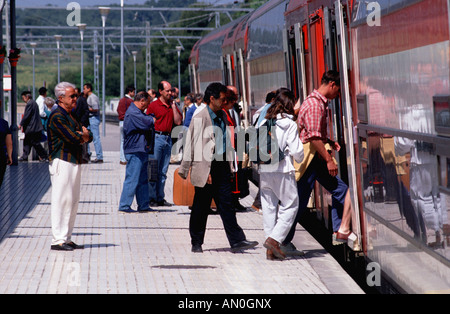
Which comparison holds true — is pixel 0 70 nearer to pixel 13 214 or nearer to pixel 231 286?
pixel 13 214

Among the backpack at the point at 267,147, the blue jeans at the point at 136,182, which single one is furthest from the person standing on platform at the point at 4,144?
the backpack at the point at 267,147

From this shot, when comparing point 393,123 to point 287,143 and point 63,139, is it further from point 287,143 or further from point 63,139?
point 63,139

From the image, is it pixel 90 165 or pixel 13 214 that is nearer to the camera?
pixel 13 214

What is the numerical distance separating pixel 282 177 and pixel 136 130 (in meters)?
4.33

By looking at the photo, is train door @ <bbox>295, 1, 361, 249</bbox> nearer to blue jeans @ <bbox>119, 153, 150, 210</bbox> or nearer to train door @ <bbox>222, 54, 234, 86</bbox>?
blue jeans @ <bbox>119, 153, 150, 210</bbox>

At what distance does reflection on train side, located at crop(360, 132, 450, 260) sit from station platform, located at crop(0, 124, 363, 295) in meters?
0.89

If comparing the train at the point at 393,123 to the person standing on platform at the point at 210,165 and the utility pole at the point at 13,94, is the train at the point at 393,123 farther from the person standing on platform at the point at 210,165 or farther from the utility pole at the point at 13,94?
the utility pole at the point at 13,94

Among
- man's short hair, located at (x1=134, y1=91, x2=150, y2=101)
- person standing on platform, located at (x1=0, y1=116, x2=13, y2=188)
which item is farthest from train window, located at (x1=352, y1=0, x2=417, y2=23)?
man's short hair, located at (x1=134, y1=91, x2=150, y2=101)

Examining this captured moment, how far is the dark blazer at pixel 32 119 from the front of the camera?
21938 mm

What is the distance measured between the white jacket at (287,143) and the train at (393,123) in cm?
47

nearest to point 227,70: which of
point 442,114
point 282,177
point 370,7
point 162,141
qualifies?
point 162,141
